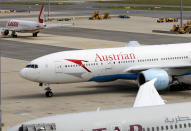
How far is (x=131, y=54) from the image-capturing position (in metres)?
42.9

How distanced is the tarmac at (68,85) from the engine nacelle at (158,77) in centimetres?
99

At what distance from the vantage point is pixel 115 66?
139ft

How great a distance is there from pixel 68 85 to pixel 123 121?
25.0 m

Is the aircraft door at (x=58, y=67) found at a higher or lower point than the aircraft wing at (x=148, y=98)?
higher

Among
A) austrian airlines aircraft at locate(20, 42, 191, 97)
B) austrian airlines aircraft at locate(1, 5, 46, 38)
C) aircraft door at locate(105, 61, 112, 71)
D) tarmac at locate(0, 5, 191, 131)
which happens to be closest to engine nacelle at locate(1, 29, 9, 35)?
austrian airlines aircraft at locate(1, 5, 46, 38)

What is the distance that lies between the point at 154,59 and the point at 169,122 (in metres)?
20.7

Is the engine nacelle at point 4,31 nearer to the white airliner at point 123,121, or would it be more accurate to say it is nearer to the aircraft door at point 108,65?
the aircraft door at point 108,65

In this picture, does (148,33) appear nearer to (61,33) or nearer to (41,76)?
(61,33)

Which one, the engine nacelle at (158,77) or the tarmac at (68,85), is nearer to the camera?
the tarmac at (68,85)

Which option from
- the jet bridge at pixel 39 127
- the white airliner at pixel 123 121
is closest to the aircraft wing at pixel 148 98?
the white airliner at pixel 123 121

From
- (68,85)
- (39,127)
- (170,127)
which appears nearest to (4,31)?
(68,85)

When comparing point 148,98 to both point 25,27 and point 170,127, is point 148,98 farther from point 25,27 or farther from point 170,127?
point 25,27

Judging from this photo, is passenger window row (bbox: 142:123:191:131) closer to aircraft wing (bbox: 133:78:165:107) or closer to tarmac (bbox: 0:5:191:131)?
aircraft wing (bbox: 133:78:165:107)

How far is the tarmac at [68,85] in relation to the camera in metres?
38.0
